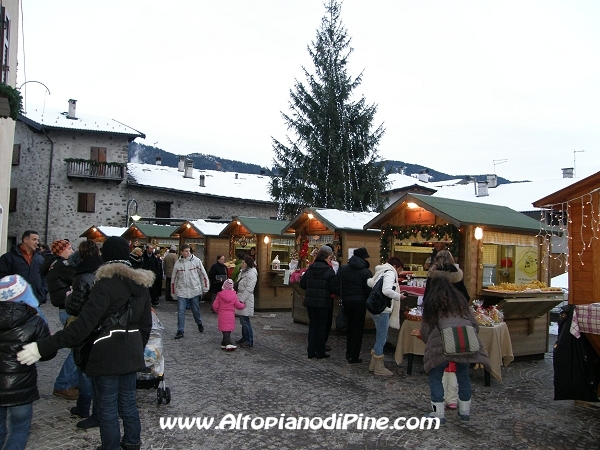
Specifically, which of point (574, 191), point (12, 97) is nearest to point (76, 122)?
point (12, 97)

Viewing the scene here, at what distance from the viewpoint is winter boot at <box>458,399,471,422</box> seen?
5477mm

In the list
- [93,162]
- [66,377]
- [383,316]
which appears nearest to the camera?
[66,377]

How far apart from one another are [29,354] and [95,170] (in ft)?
104

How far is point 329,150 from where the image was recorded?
25.9m

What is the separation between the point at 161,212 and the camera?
35.3 m

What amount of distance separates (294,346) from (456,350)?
15.8 feet

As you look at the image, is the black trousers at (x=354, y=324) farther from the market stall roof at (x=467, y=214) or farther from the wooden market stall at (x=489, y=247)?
the market stall roof at (x=467, y=214)

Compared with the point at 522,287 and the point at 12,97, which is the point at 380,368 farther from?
the point at 12,97

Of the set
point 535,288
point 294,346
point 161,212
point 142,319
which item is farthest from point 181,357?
point 161,212

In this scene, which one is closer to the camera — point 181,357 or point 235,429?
point 235,429

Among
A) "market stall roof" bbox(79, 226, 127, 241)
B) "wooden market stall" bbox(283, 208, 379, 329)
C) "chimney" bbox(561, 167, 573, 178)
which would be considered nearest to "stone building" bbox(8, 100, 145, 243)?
"market stall roof" bbox(79, 226, 127, 241)

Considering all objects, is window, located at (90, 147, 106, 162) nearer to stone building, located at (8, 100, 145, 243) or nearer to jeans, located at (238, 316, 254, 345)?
stone building, located at (8, 100, 145, 243)

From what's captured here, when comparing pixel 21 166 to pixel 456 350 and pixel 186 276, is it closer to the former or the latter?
pixel 186 276

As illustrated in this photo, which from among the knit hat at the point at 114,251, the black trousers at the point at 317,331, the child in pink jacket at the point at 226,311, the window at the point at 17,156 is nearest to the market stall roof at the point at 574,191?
the black trousers at the point at 317,331
